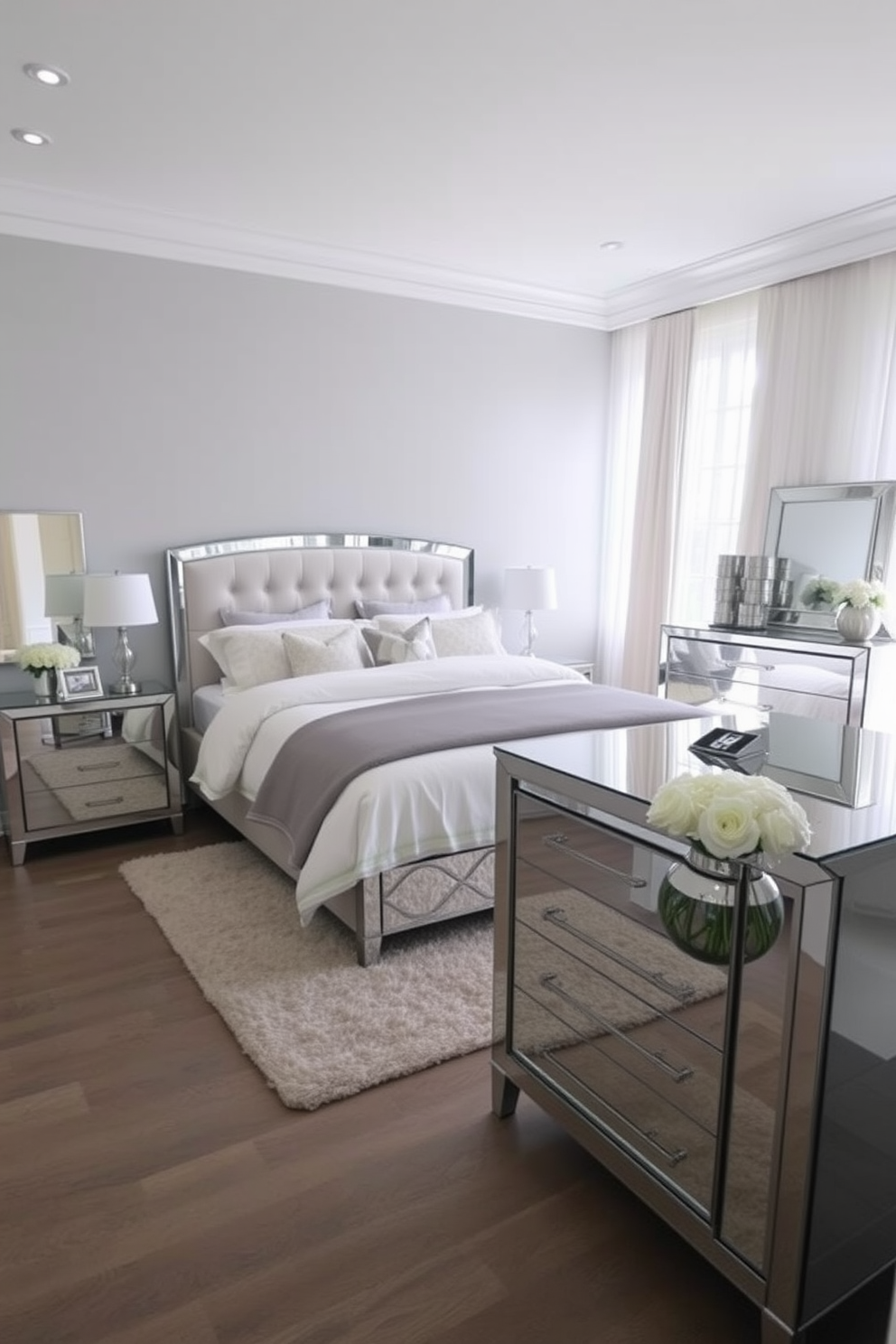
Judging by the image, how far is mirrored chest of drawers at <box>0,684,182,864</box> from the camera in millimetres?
3447

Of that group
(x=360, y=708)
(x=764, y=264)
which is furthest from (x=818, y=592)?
(x=360, y=708)

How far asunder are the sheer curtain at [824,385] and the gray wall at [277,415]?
4.28ft

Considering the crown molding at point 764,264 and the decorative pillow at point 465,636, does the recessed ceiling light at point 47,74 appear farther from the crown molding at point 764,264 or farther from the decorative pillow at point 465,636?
the crown molding at point 764,264

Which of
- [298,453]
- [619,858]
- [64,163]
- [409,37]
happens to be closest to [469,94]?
[409,37]

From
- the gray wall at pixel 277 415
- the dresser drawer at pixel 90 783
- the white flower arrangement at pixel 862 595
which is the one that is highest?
the gray wall at pixel 277 415

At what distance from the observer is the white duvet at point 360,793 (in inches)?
98.9

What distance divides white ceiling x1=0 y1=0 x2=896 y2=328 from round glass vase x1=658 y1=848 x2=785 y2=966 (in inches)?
94.0

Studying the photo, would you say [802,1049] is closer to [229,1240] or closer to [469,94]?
[229,1240]

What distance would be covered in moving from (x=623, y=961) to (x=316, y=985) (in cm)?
118

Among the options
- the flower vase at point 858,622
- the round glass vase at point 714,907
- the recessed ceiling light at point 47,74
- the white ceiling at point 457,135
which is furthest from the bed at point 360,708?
the recessed ceiling light at point 47,74

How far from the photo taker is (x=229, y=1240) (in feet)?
5.28

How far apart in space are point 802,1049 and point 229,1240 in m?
1.18

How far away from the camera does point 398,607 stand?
15.0ft

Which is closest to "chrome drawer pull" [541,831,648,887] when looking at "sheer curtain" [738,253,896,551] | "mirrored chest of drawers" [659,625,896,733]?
"mirrored chest of drawers" [659,625,896,733]
